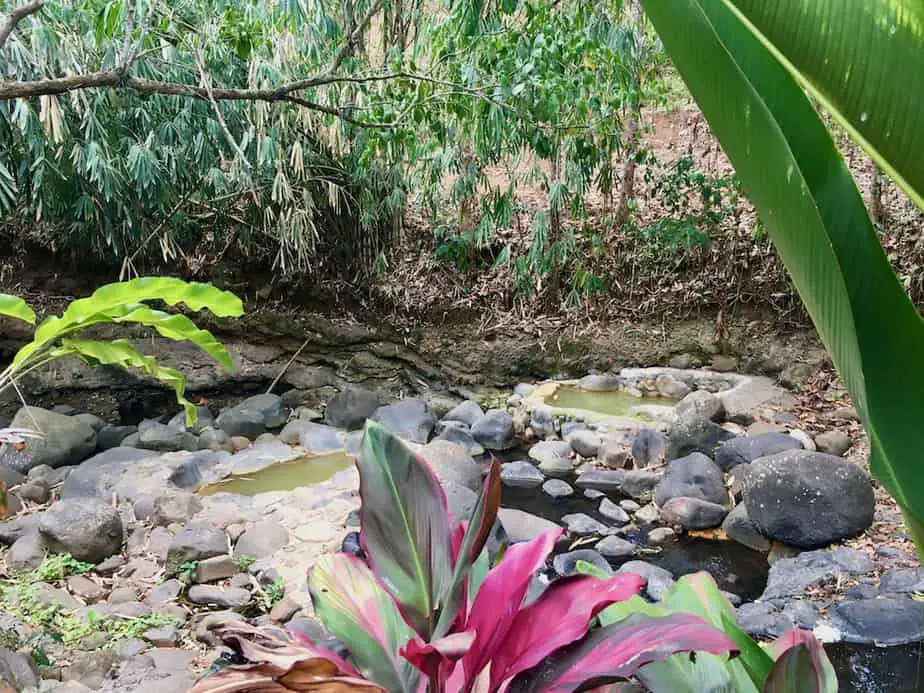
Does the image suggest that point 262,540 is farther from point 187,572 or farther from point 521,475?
point 521,475

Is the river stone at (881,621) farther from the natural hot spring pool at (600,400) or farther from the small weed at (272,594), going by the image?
the natural hot spring pool at (600,400)

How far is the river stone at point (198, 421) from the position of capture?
496 centimetres

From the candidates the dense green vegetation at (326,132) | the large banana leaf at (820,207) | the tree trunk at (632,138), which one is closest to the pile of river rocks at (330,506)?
the dense green vegetation at (326,132)

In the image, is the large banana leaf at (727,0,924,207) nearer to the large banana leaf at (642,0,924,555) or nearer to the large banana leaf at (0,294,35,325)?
the large banana leaf at (642,0,924,555)

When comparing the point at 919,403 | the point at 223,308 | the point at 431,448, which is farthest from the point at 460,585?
the point at 431,448

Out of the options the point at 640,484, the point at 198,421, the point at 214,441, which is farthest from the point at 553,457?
the point at 198,421

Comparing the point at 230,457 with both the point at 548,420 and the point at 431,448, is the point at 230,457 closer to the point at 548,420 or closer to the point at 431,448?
the point at 431,448

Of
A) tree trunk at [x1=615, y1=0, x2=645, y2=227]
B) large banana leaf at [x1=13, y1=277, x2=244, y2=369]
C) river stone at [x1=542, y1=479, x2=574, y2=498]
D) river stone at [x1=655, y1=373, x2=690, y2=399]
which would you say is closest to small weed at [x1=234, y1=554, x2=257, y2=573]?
large banana leaf at [x1=13, y1=277, x2=244, y2=369]

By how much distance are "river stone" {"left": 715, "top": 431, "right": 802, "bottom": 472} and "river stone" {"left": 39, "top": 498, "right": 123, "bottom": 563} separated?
3.19 m

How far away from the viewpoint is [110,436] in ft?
15.9

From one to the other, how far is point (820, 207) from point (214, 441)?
4667 mm

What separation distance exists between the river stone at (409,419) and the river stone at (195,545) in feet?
6.39

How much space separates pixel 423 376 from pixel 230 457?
2045 mm

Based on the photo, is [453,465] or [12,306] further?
[453,465]
